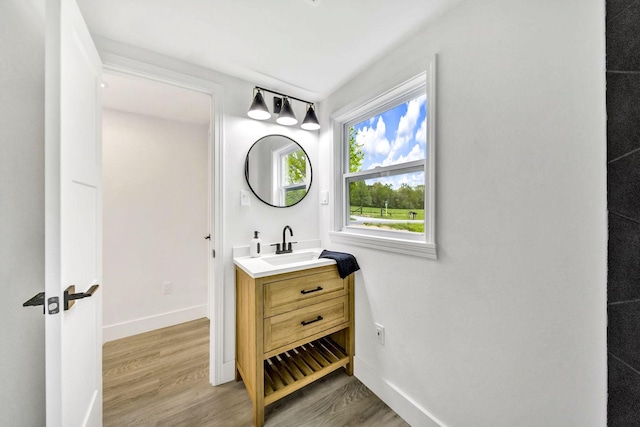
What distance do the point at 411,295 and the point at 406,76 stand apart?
4.26ft

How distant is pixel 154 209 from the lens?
256cm

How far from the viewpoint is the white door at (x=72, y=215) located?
0.79 metres

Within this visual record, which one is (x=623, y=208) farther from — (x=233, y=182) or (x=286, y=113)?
(x=233, y=182)

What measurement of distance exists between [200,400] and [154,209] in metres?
1.86

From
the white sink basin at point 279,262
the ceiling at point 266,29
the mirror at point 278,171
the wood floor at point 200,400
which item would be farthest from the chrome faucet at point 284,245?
the ceiling at point 266,29

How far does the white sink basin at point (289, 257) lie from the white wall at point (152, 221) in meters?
1.33

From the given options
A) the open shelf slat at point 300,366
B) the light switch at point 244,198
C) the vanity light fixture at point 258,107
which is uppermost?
the vanity light fixture at point 258,107

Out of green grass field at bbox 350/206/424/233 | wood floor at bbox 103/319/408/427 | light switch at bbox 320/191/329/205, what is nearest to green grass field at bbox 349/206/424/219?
green grass field at bbox 350/206/424/233

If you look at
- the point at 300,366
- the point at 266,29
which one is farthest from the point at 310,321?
the point at 266,29

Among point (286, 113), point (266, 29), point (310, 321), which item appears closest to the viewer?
point (266, 29)

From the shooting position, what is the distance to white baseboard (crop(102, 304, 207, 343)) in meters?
2.32

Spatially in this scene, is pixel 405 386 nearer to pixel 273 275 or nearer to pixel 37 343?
pixel 273 275

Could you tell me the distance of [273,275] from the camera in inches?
57.7

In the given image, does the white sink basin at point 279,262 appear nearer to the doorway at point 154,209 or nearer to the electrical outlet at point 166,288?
the doorway at point 154,209
